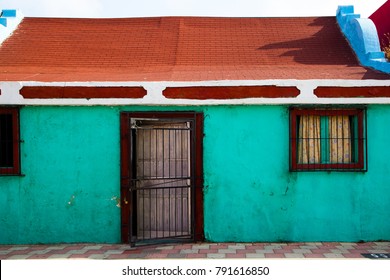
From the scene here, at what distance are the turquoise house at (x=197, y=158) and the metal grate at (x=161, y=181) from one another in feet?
0.06

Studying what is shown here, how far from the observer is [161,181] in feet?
24.9

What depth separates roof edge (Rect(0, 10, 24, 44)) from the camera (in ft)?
34.1

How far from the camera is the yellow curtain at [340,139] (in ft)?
24.3

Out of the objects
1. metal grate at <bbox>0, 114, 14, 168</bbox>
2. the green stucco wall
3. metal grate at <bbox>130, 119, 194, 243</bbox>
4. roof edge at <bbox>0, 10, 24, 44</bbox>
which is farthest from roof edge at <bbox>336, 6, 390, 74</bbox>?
roof edge at <bbox>0, 10, 24, 44</bbox>

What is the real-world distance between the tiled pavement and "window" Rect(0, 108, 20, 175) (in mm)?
1269

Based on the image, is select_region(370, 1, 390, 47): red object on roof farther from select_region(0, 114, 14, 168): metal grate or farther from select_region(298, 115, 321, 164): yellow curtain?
select_region(0, 114, 14, 168): metal grate

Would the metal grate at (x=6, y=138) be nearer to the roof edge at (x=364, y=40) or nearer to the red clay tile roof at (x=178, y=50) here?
the red clay tile roof at (x=178, y=50)

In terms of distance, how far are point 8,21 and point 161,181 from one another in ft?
19.9

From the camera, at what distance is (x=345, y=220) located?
7355 millimetres

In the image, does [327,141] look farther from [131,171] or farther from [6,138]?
[6,138]

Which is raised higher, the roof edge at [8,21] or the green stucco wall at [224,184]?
the roof edge at [8,21]

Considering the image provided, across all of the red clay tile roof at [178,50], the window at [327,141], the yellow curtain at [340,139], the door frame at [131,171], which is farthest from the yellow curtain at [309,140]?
the door frame at [131,171]
